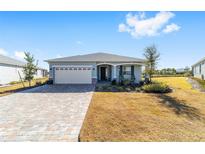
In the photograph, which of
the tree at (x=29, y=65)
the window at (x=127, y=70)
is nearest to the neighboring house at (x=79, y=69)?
the window at (x=127, y=70)

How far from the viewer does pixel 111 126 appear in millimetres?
4934

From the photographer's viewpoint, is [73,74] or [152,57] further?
[152,57]

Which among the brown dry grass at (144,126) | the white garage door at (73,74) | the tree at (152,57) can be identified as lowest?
the brown dry grass at (144,126)

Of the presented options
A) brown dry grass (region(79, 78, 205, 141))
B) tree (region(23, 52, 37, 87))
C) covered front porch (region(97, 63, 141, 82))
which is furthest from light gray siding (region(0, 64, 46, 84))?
brown dry grass (region(79, 78, 205, 141))

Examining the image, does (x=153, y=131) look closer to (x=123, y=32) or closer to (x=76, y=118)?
(x=76, y=118)

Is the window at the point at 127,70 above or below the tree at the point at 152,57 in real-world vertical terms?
below

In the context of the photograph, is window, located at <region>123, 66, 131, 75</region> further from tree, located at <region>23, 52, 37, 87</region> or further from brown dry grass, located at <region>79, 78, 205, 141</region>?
brown dry grass, located at <region>79, 78, 205, 141</region>

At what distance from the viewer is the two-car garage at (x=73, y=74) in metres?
18.8

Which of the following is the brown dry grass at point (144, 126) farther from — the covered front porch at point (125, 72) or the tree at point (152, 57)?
the tree at point (152, 57)

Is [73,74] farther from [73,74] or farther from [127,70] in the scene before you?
[127,70]

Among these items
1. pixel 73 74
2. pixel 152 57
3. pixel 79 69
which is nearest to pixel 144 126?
pixel 79 69

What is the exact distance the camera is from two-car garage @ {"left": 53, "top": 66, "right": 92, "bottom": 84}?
18.8m

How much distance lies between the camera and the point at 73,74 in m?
18.8

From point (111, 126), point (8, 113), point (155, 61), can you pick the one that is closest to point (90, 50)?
point (155, 61)
